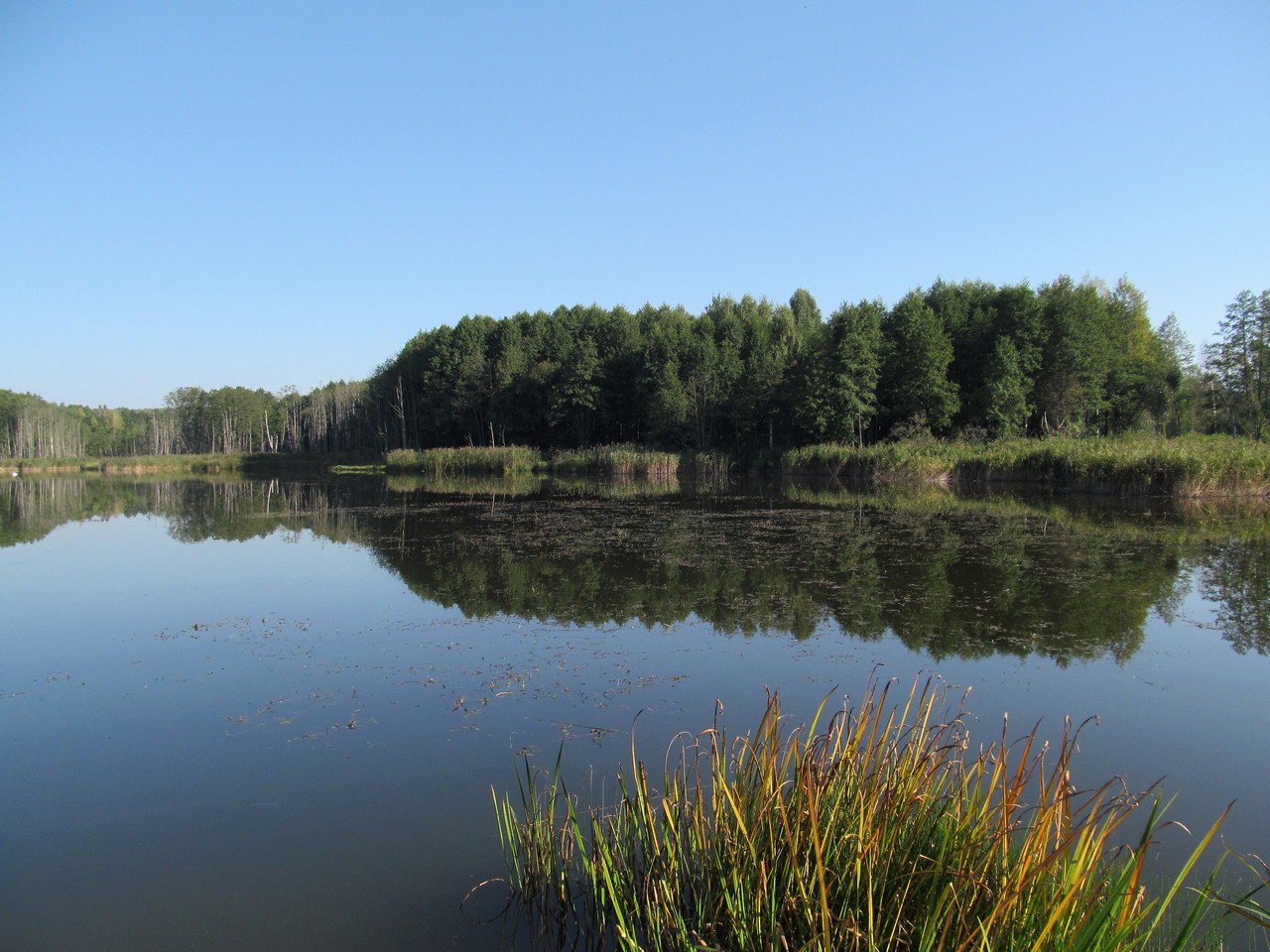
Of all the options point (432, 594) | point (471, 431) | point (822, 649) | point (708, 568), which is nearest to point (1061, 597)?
point (822, 649)

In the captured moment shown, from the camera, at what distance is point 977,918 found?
2.40 meters

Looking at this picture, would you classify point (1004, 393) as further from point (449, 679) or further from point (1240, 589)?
point (449, 679)

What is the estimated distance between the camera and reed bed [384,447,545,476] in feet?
150

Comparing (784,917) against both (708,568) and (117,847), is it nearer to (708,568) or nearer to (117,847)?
(117,847)

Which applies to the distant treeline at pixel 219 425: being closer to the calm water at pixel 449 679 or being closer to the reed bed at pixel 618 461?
the reed bed at pixel 618 461

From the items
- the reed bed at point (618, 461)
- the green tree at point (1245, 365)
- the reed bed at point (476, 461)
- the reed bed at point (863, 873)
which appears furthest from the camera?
the reed bed at point (476, 461)

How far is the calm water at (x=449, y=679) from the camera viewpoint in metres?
3.82

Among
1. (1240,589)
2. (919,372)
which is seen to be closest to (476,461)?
(919,372)

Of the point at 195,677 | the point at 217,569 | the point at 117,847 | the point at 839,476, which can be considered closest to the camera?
the point at 117,847

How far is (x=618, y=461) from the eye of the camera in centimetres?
4150

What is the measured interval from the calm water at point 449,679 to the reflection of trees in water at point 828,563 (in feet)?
0.27

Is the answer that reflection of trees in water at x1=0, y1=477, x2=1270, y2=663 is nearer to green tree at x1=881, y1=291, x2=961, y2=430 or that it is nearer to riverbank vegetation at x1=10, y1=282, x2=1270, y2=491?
riverbank vegetation at x1=10, y1=282, x2=1270, y2=491

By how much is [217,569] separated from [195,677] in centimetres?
661

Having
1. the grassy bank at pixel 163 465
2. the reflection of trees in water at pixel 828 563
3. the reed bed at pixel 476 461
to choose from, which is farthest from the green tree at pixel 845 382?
the grassy bank at pixel 163 465
